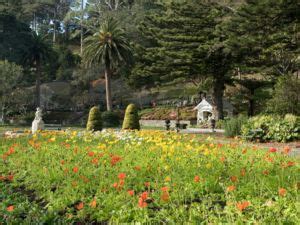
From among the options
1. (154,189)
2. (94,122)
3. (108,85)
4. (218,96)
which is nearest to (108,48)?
(108,85)

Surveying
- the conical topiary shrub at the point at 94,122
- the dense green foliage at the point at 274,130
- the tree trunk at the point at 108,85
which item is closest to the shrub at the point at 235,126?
the dense green foliage at the point at 274,130

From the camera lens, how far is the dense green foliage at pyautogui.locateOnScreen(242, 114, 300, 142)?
15.7 meters

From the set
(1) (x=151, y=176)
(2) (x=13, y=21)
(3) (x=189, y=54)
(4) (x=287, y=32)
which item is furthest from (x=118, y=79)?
(1) (x=151, y=176)

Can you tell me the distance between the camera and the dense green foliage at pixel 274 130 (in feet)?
51.4

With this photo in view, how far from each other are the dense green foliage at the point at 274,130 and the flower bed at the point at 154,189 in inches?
377

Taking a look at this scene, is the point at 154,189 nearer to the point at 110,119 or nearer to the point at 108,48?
the point at 110,119

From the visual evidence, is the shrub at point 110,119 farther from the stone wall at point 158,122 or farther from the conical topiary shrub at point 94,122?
the conical topiary shrub at point 94,122

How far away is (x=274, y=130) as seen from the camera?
1590 centimetres

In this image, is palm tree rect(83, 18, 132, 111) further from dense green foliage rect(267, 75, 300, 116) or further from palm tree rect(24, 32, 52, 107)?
dense green foliage rect(267, 75, 300, 116)

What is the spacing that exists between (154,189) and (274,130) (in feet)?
39.7

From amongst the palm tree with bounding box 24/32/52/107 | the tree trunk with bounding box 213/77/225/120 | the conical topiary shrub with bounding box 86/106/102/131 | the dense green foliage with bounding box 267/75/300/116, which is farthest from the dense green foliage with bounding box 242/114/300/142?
the palm tree with bounding box 24/32/52/107

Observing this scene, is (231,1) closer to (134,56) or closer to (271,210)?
(134,56)

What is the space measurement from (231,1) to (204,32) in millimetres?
3015

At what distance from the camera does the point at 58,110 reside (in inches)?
1777
